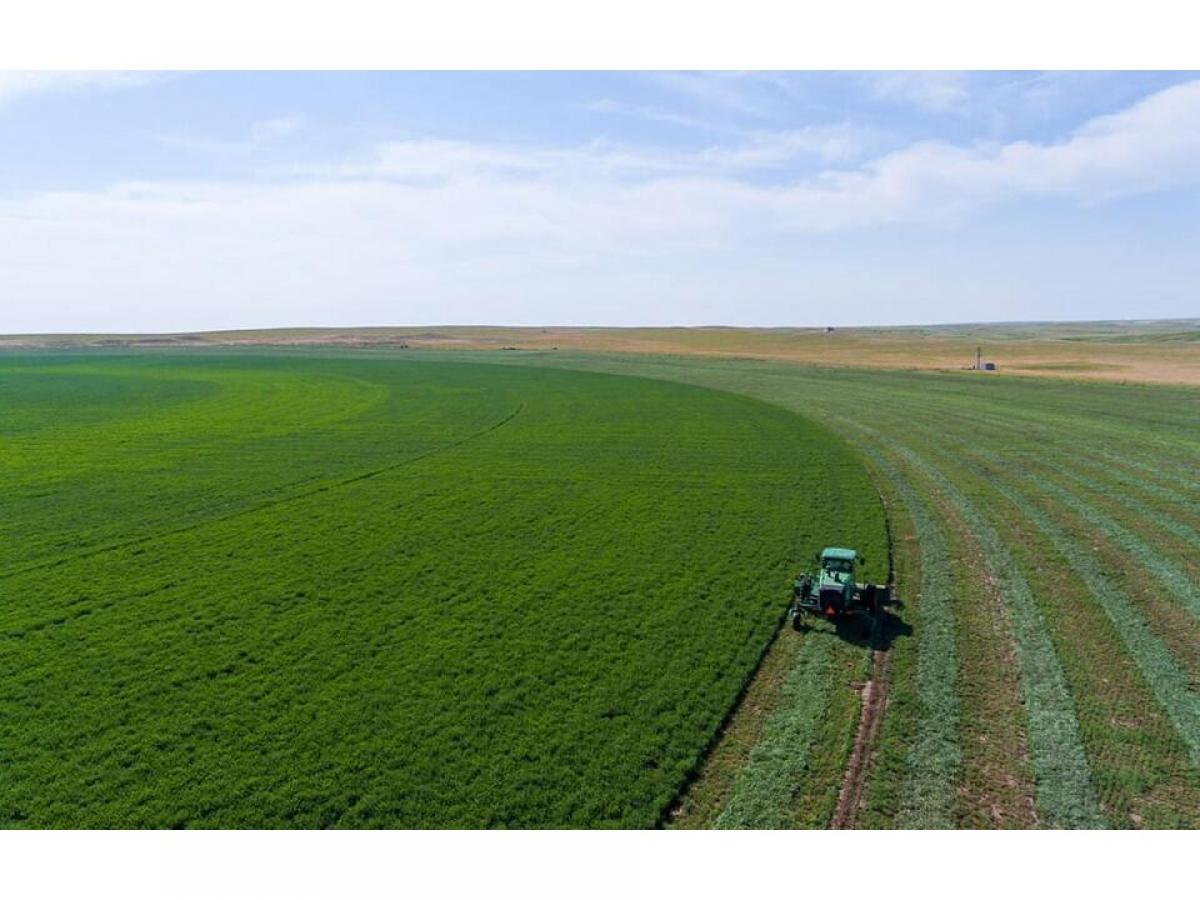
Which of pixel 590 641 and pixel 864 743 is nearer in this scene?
pixel 864 743

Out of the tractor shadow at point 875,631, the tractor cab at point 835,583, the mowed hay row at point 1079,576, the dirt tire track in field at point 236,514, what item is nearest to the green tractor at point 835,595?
the tractor cab at point 835,583

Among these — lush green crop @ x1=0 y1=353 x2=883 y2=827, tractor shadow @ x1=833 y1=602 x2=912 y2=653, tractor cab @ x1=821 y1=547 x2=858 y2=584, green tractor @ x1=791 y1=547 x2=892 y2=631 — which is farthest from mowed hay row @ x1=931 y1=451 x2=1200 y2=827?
lush green crop @ x1=0 y1=353 x2=883 y2=827

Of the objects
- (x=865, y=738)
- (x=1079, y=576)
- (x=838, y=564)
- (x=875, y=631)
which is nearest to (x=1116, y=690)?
(x=875, y=631)

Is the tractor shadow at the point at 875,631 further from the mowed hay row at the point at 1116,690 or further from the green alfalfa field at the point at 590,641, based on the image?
the mowed hay row at the point at 1116,690

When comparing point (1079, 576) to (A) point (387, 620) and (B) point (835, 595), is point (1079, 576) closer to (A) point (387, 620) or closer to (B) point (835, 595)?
(B) point (835, 595)

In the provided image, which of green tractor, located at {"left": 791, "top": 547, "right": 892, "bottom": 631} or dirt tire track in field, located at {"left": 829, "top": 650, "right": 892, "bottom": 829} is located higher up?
green tractor, located at {"left": 791, "top": 547, "right": 892, "bottom": 631}

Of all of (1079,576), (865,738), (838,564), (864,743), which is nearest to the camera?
(864,743)

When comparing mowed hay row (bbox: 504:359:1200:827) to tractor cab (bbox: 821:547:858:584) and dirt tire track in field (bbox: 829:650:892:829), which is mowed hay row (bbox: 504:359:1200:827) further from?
tractor cab (bbox: 821:547:858:584)
